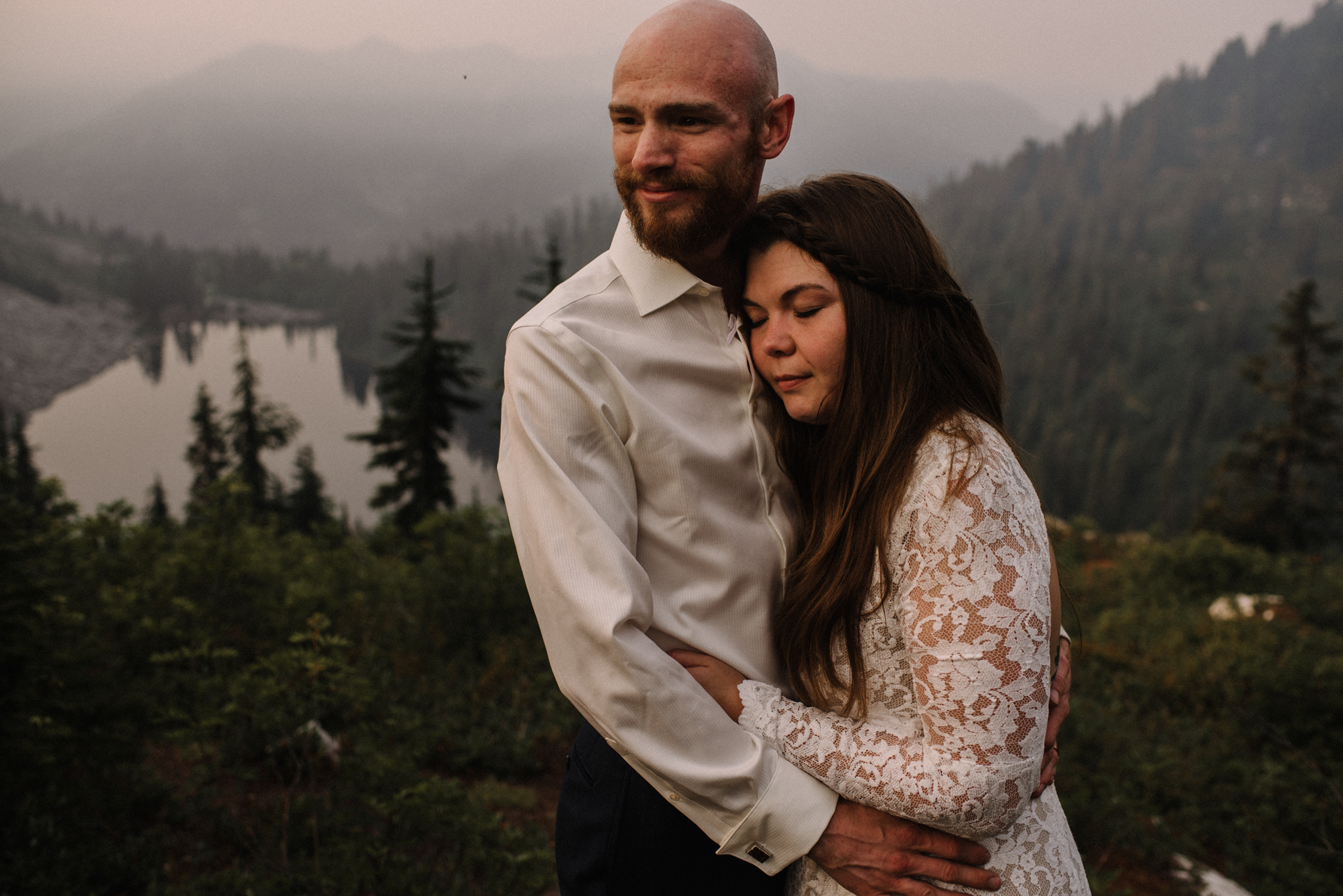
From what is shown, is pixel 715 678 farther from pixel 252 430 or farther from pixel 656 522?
pixel 252 430

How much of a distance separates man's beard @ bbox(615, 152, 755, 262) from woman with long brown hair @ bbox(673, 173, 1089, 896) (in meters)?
0.10

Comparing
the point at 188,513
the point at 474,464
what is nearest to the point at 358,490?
the point at 474,464

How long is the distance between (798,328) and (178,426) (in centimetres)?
10938

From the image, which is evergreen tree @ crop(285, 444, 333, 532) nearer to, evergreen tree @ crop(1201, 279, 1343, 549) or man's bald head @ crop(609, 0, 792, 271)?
man's bald head @ crop(609, 0, 792, 271)

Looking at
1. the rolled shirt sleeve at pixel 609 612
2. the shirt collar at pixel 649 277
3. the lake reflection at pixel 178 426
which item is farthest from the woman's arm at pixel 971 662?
the lake reflection at pixel 178 426

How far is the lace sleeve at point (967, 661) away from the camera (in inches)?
61.1

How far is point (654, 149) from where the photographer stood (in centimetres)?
187

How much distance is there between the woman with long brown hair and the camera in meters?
1.57

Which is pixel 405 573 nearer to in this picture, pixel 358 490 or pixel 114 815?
pixel 114 815

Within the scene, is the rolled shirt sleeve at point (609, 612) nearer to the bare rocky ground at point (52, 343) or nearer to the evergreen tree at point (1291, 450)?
the evergreen tree at point (1291, 450)

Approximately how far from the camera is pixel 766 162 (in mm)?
2135

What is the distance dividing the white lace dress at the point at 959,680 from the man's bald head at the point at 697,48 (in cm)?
98

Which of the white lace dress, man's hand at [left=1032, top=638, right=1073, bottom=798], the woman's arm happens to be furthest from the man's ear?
man's hand at [left=1032, top=638, right=1073, bottom=798]

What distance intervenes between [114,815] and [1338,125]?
194218 millimetres
